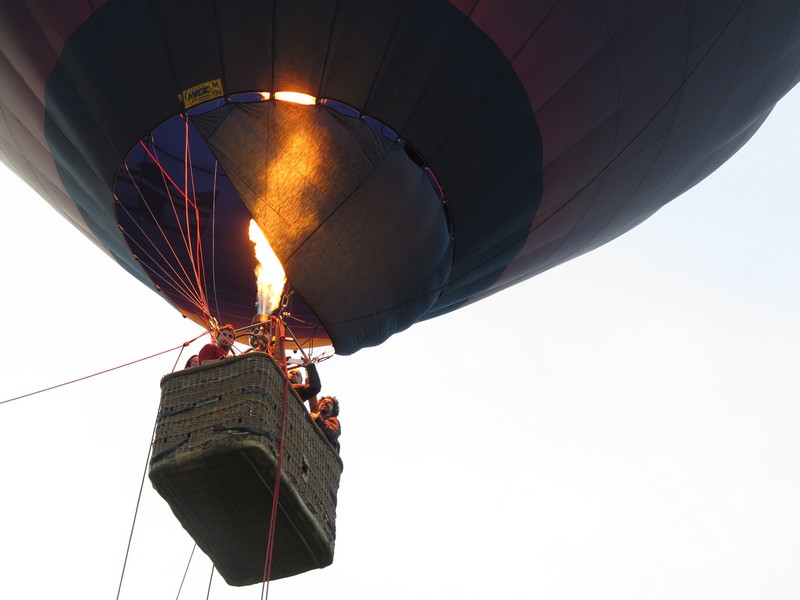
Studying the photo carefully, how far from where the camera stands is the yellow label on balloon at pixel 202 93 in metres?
6.11

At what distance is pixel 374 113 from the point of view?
6.20 m

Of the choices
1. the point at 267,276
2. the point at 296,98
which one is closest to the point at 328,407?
the point at 267,276

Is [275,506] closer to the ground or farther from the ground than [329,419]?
closer to the ground

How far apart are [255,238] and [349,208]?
1185 mm

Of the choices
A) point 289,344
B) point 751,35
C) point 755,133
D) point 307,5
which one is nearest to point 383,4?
point 307,5

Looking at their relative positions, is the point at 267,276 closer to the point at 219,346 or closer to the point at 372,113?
the point at 219,346

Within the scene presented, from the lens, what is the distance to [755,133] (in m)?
8.94

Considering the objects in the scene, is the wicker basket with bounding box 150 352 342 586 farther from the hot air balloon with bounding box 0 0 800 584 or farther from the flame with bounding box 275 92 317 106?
the flame with bounding box 275 92 317 106

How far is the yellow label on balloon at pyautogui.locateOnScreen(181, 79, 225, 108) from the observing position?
6.11 meters

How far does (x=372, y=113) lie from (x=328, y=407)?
1.48m

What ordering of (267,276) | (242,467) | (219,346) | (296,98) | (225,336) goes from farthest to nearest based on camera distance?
(267,276), (296,98), (219,346), (225,336), (242,467)

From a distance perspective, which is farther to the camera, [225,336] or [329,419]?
[329,419]

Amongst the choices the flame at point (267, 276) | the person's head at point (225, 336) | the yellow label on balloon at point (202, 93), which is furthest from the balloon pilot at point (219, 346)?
the yellow label on balloon at point (202, 93)

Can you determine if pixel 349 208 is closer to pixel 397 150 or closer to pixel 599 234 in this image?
pixel 397 150
